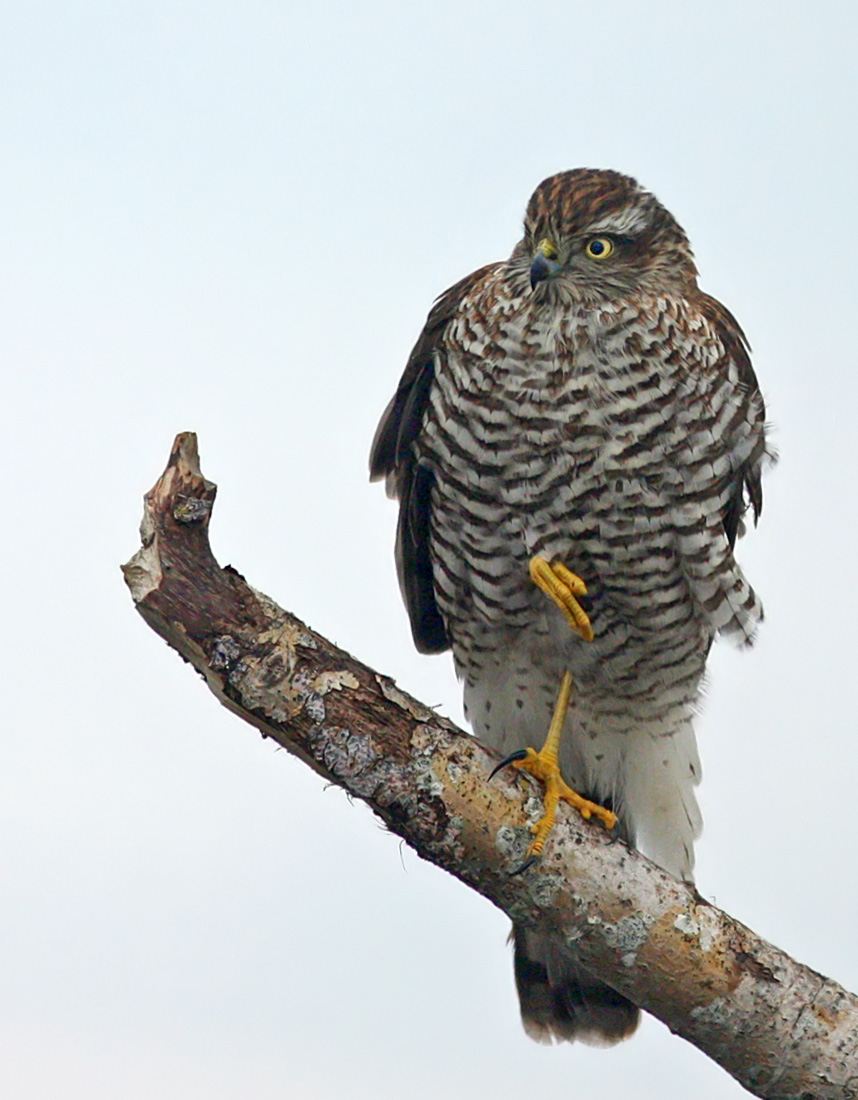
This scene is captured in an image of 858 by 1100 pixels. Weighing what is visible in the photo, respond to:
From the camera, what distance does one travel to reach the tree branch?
124 inches

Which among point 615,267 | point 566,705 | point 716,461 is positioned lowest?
point 566,705

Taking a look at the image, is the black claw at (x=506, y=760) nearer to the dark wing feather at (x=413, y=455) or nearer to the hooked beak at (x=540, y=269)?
the dark wing feather at (x=413, y=455)

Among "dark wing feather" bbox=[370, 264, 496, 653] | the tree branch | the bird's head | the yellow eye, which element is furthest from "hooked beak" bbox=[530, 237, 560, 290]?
the tree branch

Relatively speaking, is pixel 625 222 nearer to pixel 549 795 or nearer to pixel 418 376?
pixel 418 376

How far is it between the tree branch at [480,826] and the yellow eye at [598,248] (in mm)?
1502

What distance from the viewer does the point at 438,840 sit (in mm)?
3477

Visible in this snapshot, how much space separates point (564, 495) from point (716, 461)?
0.49 metres

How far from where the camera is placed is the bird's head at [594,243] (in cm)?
393

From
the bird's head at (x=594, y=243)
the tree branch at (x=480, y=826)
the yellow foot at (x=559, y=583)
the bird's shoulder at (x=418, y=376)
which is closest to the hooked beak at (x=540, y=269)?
the bird's head at (x=594, y=243)

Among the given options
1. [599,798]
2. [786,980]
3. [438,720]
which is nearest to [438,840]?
[438,720]

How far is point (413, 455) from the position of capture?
14.3 feet

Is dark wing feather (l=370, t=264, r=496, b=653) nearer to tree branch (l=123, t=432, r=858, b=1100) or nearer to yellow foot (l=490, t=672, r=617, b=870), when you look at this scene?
yellow foot (l=490, t=672, r=617, b=870)

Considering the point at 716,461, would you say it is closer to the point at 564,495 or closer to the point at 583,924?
the point at 564,495

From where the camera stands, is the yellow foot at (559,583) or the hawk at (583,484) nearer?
the hawk at (583,484)
